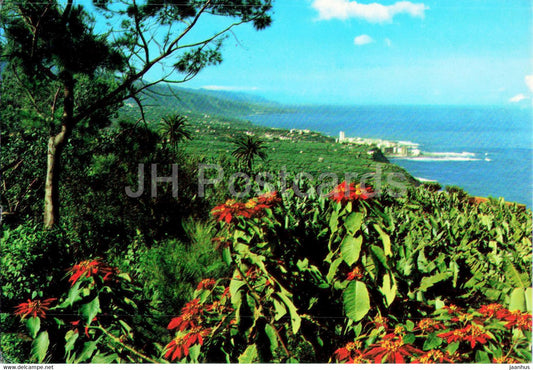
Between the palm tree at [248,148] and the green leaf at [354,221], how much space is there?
195 centimetres

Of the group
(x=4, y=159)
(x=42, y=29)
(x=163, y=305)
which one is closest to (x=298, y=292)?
(x=163, y=305)

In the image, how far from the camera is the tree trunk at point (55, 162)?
3.24 metres

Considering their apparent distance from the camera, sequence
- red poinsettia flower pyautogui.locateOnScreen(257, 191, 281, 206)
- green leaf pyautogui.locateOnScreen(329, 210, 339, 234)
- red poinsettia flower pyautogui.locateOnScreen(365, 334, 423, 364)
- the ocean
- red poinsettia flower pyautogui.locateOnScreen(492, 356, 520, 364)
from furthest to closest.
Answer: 1. the ocean
2. red poinsettia flower pyautogui.locateOnScreen(257, 191, 281, 206)
3. green leaf pyautogui.locateOnScreen(329, 210, 339, 234)
4. red poinsettia flower pyautogui.locateOnScreen(492, 356, 520, 364)
5. red poinsettia flower pyautogui.locateOnScreen(365, 334, 423, 364)

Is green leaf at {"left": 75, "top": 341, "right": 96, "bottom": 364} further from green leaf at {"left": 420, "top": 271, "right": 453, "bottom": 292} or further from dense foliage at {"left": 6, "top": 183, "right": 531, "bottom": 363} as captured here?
green leaf at {"left": 420, "top": 271, "right": 453, "bottom": 292}

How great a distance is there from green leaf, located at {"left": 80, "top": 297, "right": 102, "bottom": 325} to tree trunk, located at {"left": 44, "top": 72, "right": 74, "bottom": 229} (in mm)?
2020

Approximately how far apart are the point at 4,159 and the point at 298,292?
311 cm

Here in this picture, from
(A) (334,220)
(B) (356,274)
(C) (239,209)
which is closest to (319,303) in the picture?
(B) (356,274)

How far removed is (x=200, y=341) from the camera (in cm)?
147

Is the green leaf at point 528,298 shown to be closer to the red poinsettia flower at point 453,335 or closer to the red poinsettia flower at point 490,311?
the red poinsettia flower at point 490,311

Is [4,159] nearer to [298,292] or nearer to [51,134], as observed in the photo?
[51,134]

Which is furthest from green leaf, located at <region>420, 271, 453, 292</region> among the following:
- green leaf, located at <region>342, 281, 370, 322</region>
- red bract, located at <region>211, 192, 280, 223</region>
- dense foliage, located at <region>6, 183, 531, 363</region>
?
red bract, located at <region>211, 192, 280, 223</region>

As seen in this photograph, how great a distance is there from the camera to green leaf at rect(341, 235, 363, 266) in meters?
1.65

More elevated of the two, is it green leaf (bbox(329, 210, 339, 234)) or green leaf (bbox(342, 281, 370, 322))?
green leaf (bbox(329, 210, 339, 234))

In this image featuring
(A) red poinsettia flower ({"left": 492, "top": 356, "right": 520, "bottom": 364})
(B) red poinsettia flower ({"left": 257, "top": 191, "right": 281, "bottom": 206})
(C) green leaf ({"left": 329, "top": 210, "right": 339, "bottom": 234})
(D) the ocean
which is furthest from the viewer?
(D) the ocean
